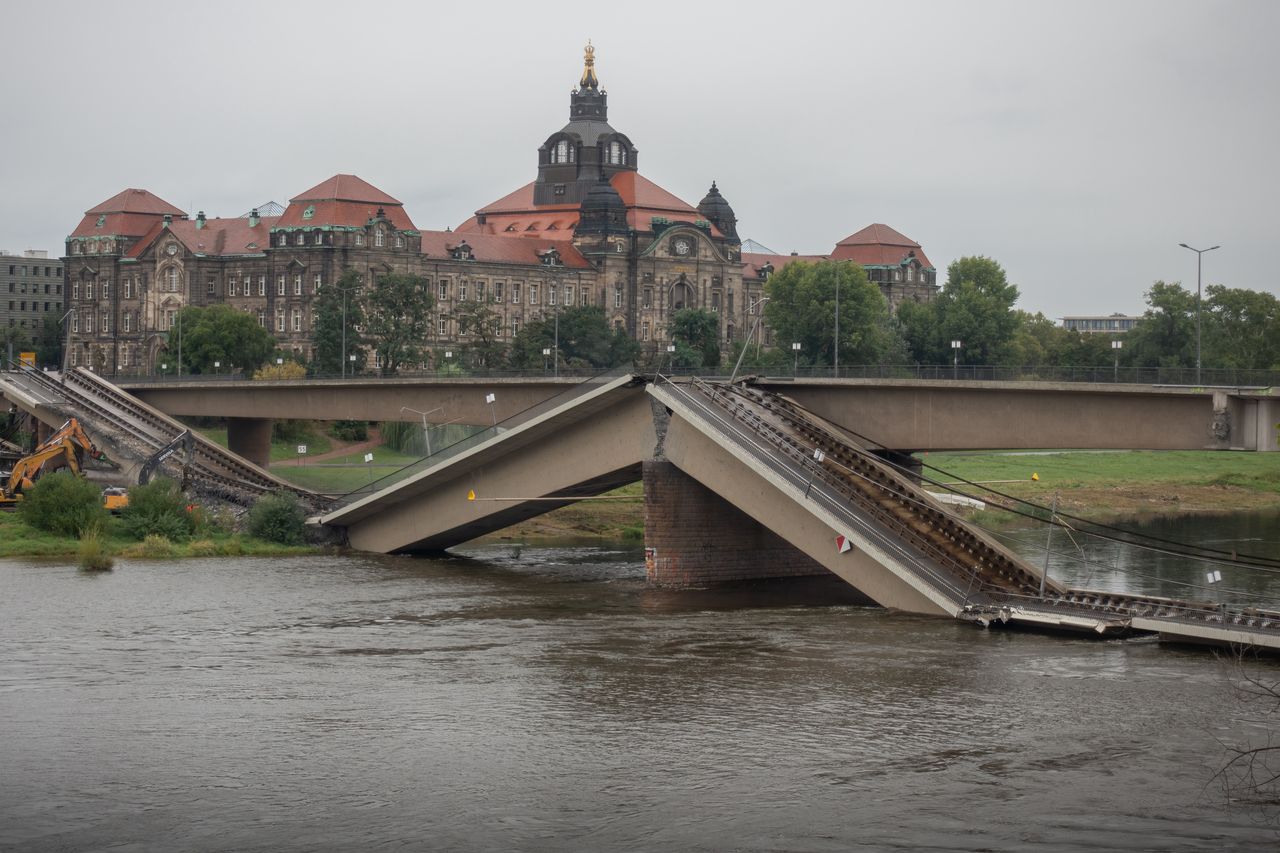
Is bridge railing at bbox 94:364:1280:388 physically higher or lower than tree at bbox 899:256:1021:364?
lower

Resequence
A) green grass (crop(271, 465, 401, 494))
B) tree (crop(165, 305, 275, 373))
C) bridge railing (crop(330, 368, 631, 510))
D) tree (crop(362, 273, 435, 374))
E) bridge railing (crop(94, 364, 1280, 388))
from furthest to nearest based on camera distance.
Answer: tree (crop(165, 305, 275, 373)) → tree (crop(362, 273, 435, 374)) → green grass (crop(271, 465, 401, 494)) → bridge railing (crop(330, 368, 631, 510)) → bridge railing (crop(94, 364, 1280, 388))

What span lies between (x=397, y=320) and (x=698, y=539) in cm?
8518

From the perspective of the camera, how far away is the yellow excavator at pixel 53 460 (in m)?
80.8

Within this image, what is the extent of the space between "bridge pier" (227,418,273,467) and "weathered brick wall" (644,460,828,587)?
41.1m

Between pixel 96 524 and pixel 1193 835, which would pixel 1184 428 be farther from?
pixel 96 524

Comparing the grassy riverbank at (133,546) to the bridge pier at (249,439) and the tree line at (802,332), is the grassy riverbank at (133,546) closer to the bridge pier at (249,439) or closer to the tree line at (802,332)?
the bridge pier at (249,439)

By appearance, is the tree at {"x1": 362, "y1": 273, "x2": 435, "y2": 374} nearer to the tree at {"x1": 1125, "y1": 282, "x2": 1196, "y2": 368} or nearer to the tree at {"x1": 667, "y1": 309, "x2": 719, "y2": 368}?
the tree at {"x1": 667, "y1": 309, "x2": 719, "y2": 368}

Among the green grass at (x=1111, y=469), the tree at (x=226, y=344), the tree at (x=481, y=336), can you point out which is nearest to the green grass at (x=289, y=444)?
the tree at (x=226, y=344)

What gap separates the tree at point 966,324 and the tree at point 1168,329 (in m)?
16.1

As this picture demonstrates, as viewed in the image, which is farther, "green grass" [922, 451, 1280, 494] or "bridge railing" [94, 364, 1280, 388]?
"green grass" [922, 451, 1280, 494]

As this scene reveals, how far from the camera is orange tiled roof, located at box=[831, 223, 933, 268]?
19350 cm

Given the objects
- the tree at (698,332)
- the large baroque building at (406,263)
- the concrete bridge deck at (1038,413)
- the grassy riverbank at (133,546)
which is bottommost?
the grassy riverbank at (133,546)

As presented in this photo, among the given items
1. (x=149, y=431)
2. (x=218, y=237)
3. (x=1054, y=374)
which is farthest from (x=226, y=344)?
(x=1054, y=374)

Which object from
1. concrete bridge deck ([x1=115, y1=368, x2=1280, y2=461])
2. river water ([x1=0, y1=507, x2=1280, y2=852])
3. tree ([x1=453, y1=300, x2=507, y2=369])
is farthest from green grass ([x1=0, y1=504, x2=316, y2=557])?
tree ([x1=453, y1=300, x2=507, y2=369])
